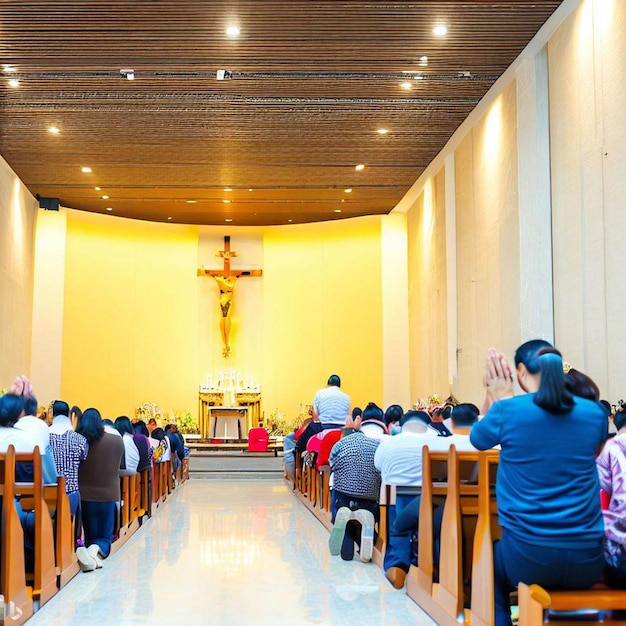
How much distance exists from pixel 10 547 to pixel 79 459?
1655mm

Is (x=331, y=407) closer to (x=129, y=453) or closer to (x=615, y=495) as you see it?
(x=129, y=453)

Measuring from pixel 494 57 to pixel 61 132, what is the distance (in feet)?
19.9

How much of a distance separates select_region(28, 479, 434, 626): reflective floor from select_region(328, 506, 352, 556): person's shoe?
0.08m

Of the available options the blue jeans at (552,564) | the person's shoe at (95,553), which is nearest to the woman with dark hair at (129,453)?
the person's shoe at (95,553)

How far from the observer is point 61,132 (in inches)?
461

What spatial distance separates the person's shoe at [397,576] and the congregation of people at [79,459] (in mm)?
2074

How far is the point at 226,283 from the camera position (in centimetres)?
1733

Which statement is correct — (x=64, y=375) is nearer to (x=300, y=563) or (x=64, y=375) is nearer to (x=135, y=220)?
(x=135, y=220)

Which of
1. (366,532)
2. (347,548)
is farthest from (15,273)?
(366,532)

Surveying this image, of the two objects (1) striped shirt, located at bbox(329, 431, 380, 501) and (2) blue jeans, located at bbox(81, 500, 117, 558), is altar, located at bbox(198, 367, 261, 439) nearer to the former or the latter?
(2) blue jeans, located at bbox(81, 500, 117, 558)

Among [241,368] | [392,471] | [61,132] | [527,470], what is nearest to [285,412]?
[241,368]

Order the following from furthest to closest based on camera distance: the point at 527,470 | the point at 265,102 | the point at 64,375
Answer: the point at 64,375 → the point at 265,102 → the point at 527,470

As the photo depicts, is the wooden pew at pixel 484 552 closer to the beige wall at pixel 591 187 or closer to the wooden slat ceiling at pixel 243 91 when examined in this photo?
the beige wall at pixel 591 187

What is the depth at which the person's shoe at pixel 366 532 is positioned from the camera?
19.5ft
